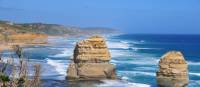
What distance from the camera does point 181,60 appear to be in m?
37.3

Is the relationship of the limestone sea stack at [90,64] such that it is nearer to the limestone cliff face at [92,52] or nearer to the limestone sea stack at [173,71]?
the limestone cliff face at [92,52]

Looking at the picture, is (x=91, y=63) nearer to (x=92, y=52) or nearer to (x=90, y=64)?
(x=90, y=64)

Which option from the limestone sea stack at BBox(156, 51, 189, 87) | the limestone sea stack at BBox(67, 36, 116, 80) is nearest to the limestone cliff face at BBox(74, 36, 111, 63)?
the limestone sea stack at BBox(67, 36, 116, 80)

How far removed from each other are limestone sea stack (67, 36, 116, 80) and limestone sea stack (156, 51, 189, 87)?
7524 mm

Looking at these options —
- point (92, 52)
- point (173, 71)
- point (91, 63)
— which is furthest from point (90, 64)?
point (173, 71)

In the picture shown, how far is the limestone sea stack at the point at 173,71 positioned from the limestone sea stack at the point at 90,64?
7.52m

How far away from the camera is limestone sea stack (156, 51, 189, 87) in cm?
3688

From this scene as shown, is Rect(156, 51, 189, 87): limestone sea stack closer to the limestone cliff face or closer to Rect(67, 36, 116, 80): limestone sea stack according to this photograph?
Rect(67, 36, 116, 80): limestone sea stack

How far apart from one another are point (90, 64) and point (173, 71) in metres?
9.04

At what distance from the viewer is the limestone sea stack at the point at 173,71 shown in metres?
36.9

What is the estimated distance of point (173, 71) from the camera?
36.9 meters

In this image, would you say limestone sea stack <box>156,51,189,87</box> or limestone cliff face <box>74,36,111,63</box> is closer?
limestone sea stack <box>156,51,189,87</box>

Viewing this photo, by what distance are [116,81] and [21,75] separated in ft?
107

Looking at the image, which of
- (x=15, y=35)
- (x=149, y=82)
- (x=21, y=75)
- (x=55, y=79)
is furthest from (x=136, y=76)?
(x=15, y=35)
